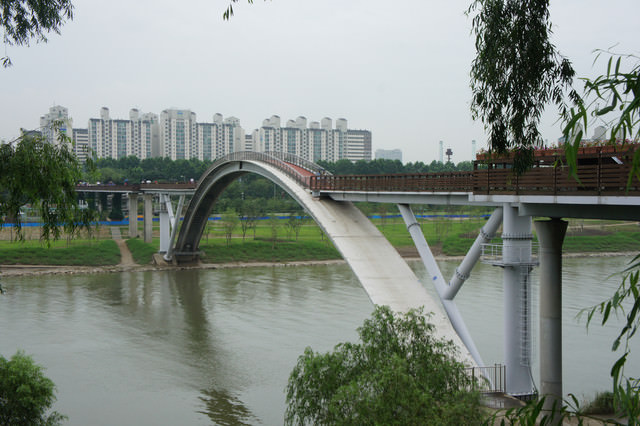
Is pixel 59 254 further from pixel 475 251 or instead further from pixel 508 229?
pixel 508 229

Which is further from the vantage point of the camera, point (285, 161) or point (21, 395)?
point (285, 161)

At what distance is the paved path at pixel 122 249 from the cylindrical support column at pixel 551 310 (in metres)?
39.2

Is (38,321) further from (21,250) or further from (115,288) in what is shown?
(21,250)

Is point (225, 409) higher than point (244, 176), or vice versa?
point (244, 176)

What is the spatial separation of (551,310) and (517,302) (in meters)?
0.98

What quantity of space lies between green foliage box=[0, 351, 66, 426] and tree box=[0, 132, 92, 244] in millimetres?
3750

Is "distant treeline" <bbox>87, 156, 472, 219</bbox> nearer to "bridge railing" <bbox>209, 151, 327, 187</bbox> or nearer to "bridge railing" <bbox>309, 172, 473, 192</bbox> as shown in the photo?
"bridge railing" <bbox>209, 151, 327, 187</bbox>

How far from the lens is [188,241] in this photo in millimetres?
46562

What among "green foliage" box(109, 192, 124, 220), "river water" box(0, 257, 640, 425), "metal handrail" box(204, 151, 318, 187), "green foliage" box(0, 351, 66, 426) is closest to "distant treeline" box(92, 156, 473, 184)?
"green foliage" box(109, 192, 124, 220)

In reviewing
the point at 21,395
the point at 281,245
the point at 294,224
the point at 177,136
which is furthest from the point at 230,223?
the point at 177,136

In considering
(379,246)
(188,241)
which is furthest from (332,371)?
(188,241)

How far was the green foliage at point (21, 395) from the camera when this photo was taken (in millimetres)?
12469

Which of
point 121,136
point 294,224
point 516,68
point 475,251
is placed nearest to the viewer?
point 516,68

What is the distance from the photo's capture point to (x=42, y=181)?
10.6 m
